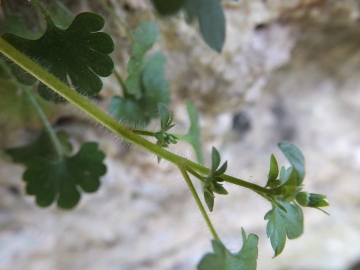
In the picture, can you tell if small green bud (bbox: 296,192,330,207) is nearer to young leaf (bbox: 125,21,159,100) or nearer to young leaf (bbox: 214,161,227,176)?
young leaf (bbox: 214,161,227,176)

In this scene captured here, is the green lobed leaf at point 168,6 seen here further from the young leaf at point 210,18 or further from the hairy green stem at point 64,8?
the hairy green stem at point 64,8

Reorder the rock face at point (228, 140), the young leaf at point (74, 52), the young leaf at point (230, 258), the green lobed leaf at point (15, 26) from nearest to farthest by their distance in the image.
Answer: the young leaf at point (230, 258) < the young leaf at point (74, 52) < the green lobed leaf at point (15, 26) < the rock face at point (228, 140)

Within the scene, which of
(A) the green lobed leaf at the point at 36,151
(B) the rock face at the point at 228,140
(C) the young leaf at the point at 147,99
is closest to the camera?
(C) the young leaf at the point at 147,99

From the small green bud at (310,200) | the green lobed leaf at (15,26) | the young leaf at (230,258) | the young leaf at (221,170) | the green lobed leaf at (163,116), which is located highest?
the green lobed leaf at (15,26)

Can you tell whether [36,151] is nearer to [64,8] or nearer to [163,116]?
[64,8]

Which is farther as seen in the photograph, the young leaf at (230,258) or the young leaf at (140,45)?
the young leaf at (140,45)

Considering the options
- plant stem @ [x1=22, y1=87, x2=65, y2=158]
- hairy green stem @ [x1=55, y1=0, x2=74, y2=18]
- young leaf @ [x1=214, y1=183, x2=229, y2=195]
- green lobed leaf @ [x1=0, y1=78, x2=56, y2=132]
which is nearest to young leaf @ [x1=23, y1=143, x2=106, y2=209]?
plant stem @ [x1=22, y1=87, x2=65, y2=158]

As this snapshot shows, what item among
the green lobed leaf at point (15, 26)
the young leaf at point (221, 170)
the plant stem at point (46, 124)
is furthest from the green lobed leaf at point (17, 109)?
the young leaf at point (221, 170)
